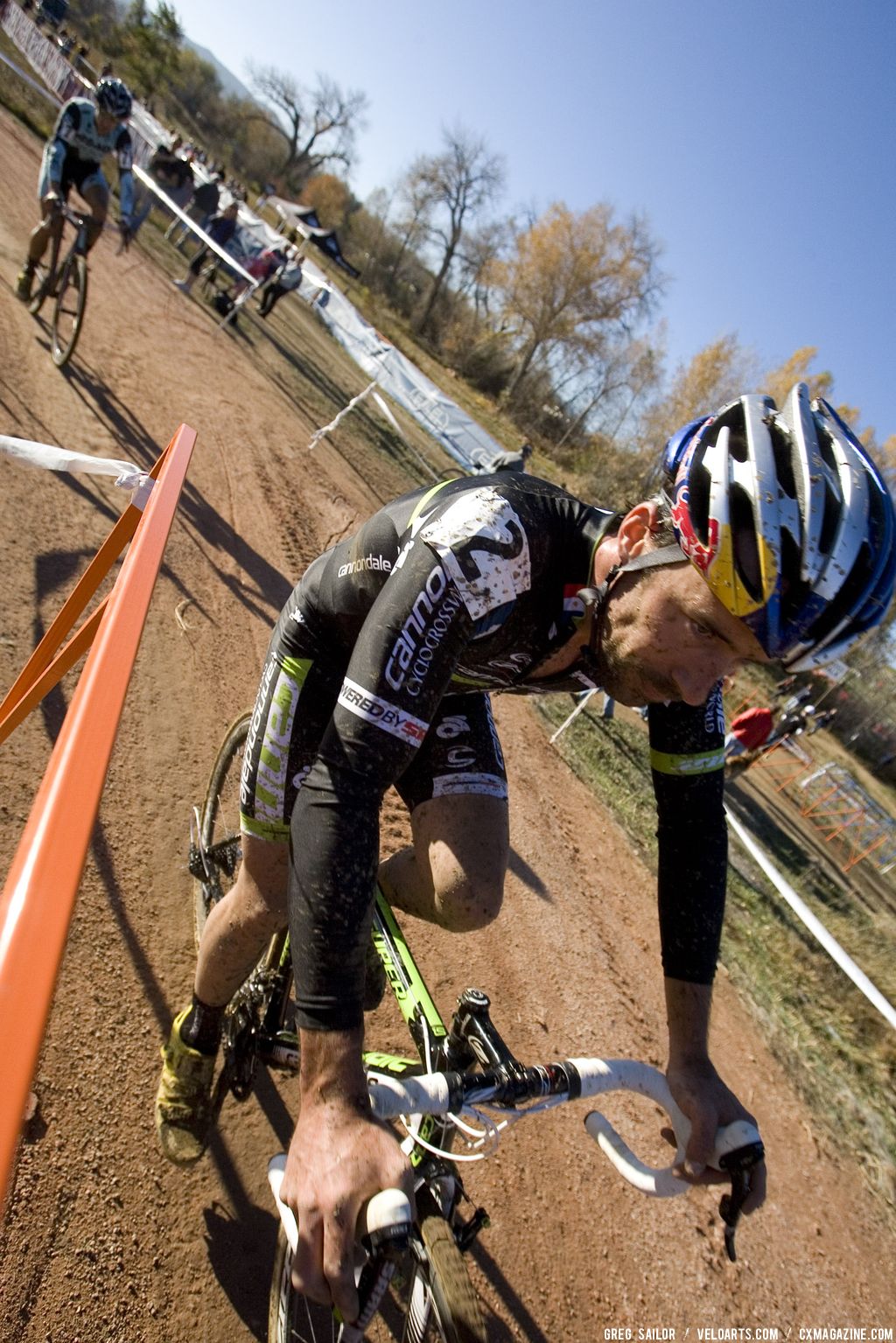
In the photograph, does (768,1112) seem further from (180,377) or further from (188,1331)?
(180,377)

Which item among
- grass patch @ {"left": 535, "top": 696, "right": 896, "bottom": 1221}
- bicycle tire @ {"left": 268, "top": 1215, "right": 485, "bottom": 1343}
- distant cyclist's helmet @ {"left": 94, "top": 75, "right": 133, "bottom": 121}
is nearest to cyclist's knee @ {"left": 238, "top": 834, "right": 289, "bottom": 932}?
bicycle tire @ {"left": 268, "top": 1215, "right": 485, "bottom": 1343}

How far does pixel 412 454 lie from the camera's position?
15.6 m

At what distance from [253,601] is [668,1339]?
16.9 ft

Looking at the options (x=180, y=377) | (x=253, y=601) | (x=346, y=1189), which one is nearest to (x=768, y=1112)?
(x=346, y=1189)

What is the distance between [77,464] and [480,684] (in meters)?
1.76

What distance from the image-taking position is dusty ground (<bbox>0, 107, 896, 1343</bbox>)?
7.44ft

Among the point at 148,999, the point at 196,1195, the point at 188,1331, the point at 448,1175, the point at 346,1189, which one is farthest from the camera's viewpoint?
the point at 148,999

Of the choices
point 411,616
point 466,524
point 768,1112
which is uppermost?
point 466,524

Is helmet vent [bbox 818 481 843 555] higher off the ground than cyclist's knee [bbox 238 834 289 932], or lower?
higher

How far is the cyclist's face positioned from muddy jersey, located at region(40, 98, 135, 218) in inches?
330

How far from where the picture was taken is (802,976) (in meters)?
6.50

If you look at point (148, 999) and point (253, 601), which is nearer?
point (148, 999)

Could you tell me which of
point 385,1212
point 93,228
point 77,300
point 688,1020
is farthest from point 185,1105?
point 93,228

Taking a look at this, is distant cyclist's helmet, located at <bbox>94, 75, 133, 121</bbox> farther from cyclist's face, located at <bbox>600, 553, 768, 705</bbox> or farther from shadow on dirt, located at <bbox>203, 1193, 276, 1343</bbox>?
shadow on dirt, located at <bbox>203, 1193, 276, 1343</bbox>
